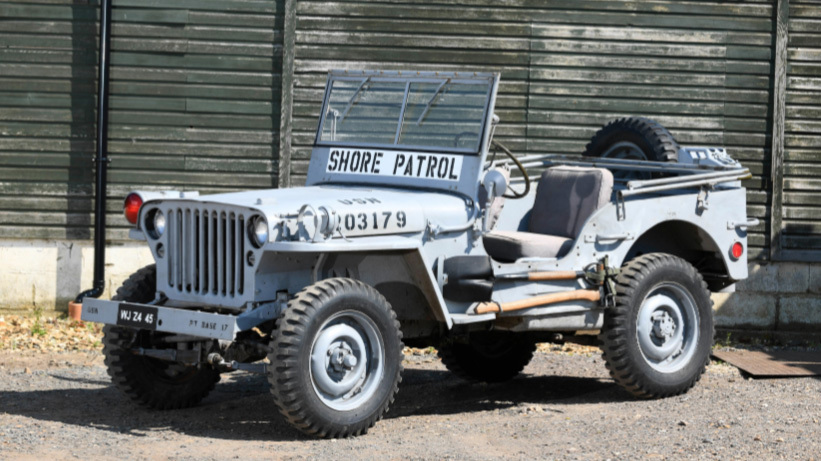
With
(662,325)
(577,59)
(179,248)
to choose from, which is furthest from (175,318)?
(577,59)

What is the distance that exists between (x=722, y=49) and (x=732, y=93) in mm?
428

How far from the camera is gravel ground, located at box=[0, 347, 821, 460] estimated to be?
6.20 meters

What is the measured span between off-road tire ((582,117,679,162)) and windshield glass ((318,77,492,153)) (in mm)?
1704

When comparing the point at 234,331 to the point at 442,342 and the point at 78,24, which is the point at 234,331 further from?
the point at 78,24

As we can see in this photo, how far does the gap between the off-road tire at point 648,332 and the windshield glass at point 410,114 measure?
1349 mm

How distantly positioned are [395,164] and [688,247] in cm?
225

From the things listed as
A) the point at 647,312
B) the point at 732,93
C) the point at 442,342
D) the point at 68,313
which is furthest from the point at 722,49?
the point at 68,313

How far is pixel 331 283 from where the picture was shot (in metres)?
6.43

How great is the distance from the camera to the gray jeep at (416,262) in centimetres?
646

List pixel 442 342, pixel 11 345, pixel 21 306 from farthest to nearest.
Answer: pixel 21 306, pixel 11 345, pixel 442 342

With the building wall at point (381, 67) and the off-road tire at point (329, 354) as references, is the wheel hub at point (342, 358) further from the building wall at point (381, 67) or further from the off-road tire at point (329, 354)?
the building wall at point (381, 67)

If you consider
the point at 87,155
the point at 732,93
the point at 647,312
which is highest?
the point at 732,93

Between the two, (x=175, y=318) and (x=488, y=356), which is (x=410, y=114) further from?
(x=175, y=318)

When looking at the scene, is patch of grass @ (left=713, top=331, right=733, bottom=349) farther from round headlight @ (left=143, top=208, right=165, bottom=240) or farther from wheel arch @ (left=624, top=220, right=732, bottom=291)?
round headlight @ (left=143, top=208, right=165, bottom=240)
